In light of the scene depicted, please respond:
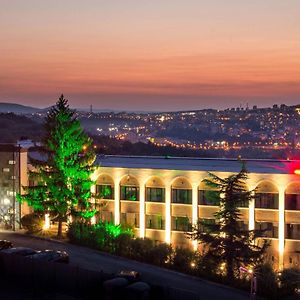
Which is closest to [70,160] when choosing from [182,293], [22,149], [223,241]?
[22,149]

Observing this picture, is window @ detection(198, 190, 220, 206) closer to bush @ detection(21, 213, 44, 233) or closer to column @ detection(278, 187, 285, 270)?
column @ detection(278, 187, 285, 270)

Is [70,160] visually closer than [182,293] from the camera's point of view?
No

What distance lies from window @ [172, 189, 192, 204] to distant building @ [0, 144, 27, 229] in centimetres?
1278

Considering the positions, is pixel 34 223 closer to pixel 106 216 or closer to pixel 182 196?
pixel 106 216

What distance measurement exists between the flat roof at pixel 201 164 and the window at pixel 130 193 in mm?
1853

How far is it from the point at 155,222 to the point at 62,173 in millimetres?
9552

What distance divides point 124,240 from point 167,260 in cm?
427

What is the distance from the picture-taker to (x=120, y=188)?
53.2m

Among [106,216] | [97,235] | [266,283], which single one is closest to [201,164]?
[106,216]

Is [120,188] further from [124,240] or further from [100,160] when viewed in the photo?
[124,240]

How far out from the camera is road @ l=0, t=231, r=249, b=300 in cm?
3422

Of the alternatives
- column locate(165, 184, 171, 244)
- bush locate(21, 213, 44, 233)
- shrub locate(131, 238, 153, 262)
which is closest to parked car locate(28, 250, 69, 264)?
shrub locate(131, 238, 153, 262)

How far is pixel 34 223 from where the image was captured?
161 feet

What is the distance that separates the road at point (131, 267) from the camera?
34.2 metres
